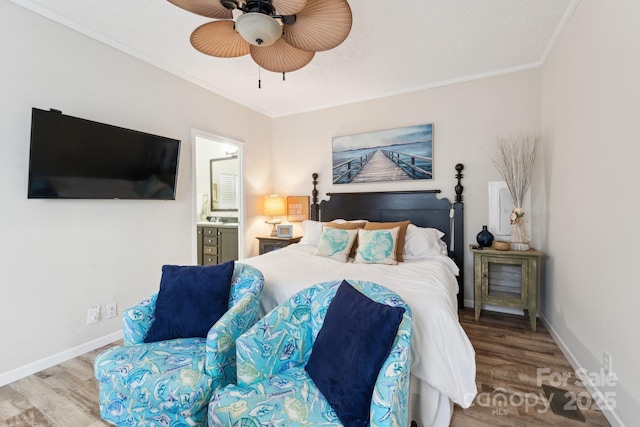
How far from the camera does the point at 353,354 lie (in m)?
1.18

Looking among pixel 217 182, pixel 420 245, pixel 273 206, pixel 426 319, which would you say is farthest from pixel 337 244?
pixel 217 182

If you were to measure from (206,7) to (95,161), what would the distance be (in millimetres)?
1655

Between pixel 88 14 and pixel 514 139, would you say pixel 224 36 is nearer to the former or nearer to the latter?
pixel 88 14

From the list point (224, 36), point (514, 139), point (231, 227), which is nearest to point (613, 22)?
point (514, 139)

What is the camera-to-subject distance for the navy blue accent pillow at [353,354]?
111 cm

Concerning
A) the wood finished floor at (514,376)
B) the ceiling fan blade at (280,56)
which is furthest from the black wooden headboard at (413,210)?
the ceiling fan blade at (280,56)

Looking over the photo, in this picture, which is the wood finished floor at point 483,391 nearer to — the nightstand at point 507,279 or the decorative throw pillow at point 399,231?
the nightstand at point 507,279

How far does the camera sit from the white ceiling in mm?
2170

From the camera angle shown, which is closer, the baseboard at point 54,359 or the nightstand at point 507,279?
the baseboard at point 54,359

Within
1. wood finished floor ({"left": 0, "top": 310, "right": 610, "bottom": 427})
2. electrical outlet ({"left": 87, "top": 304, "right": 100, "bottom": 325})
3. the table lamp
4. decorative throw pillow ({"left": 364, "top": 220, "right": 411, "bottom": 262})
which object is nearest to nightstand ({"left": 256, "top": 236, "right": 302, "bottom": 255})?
the table lamp

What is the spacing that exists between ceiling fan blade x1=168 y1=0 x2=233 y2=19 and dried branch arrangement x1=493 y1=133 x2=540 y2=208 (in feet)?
9.52

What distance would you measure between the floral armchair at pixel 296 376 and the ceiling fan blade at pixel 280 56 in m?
1.44

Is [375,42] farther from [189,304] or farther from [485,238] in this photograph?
[189,304]
